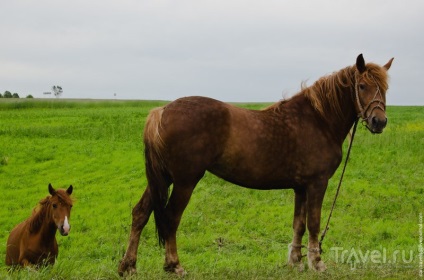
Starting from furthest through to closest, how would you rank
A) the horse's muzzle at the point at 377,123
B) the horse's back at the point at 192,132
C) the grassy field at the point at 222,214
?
the grassy field at the point at 222,214 → the horse's muzzle at the point at 377,123 → the horse's back at the point at 192,132

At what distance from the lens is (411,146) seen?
73.5 feet

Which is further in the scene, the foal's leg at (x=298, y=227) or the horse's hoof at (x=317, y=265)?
the foal's leg at (x=298, y=227)

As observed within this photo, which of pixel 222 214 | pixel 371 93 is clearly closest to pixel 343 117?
pixel 371 93

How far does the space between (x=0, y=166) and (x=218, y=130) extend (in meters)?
20.2

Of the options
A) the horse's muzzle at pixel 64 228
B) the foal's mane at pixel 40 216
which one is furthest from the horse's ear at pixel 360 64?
the foal's mane at pixel 40 216

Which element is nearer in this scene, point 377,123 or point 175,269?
point 175,269

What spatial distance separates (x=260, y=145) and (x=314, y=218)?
1.21 m

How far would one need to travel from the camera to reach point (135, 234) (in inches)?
231

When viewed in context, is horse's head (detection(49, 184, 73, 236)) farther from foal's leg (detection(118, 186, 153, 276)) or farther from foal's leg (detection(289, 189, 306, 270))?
foal's leg (detection(289, 189, 306, 270))

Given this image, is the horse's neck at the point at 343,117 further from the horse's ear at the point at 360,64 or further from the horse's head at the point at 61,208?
the horse's head at the point at 61,208

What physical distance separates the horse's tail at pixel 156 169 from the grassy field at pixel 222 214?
689mm

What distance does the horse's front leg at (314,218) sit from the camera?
251 inches

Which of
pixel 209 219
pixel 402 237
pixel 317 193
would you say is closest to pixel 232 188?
pixel 209 219

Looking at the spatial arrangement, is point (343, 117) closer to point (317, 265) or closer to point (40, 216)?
point (317, 265)
